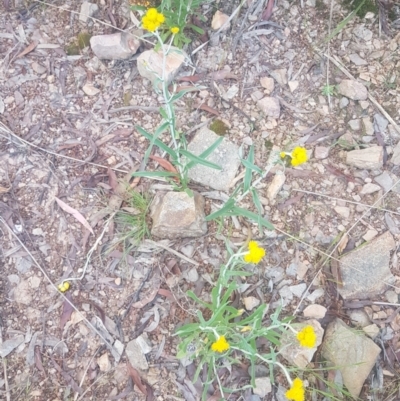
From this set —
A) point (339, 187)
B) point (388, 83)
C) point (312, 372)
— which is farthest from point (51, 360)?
point (388, 83)

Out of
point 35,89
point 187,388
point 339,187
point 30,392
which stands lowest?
point 30,392

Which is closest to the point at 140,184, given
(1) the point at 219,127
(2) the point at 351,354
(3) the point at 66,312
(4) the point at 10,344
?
(1) the point at 219,127

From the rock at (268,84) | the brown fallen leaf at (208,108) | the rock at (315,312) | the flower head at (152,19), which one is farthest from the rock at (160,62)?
the rock at (315,312)

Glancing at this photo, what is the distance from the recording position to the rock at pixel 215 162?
2.58 metres

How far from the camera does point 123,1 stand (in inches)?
113

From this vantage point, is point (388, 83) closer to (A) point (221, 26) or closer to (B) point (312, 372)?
(A) point (221, 26)

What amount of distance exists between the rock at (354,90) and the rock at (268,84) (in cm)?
40

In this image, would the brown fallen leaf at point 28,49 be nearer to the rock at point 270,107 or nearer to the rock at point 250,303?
the rock at point 270,107

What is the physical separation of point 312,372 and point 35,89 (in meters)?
2.14

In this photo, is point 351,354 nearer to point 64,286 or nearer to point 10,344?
point 64,286

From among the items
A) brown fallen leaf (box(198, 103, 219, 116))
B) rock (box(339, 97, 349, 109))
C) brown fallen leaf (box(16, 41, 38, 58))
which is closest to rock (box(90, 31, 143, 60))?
brown fallen leaf (box(16, 41, 38, 58))

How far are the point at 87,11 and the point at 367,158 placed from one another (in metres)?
1.81

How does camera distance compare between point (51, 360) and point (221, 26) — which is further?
point (221, 26)

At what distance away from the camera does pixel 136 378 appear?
2.34m
